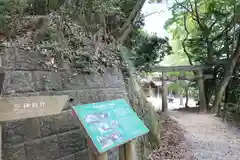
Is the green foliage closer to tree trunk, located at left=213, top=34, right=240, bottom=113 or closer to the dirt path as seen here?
the dirt path

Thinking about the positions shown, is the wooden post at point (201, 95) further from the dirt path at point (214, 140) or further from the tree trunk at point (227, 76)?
the dirt path at point (214, 140)

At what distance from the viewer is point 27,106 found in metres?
1.78

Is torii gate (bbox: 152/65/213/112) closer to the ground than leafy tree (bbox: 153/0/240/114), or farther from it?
closer to the ground

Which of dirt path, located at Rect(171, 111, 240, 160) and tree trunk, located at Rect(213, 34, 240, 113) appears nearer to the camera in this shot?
dirt path, located at Rect(171, 111, 240, 160)

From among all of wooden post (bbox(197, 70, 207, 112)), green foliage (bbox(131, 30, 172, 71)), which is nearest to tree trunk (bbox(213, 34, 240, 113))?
wooden post (bbox(197, 70, 207, 112))

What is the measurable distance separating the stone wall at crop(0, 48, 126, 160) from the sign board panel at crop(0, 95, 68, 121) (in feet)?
0.87

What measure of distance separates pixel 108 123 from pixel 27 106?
29.6 inches

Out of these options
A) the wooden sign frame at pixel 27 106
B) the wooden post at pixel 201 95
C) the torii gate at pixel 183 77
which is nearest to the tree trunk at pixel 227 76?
the wooden post at pixel 201 95

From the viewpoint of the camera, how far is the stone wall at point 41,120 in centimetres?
193

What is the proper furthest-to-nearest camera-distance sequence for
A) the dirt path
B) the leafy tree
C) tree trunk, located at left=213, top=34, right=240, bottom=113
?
the leafy tree
tree trunk, located at left=213, top=34, right=240, bottom=113
the dirt path

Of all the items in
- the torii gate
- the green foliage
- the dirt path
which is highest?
the green foliage

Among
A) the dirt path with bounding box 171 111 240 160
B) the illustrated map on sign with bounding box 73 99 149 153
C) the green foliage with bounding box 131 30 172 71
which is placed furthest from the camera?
the green foliage with bounding box 131 30 172 71

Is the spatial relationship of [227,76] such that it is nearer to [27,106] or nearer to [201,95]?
[201,95]

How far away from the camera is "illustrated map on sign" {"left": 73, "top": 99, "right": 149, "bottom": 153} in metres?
1.90
